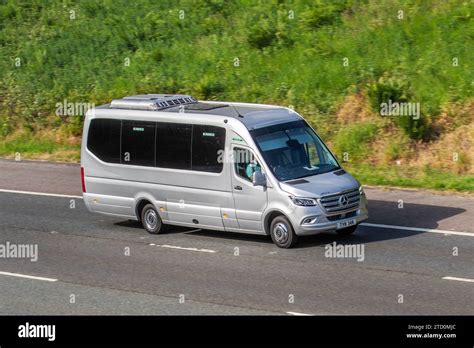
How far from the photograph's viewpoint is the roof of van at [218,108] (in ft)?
60.1

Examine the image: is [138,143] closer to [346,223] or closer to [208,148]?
[208,148]

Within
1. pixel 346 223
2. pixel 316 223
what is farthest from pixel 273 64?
pixel 316 223

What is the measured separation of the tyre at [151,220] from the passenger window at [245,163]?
2.30 metres

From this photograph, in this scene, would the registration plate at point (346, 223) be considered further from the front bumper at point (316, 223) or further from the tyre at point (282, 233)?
the tyre at point (282, 233)

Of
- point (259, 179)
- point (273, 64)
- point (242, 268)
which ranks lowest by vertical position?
point (242, 268)

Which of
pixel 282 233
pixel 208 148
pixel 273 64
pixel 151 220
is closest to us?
pixel 282 233

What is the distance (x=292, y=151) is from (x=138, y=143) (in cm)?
336

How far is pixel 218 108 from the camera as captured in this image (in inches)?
757

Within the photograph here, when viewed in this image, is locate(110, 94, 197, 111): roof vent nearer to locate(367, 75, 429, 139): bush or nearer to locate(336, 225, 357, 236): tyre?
locate(336, 225, 357, 236): tyre

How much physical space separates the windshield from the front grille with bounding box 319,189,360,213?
0.77m

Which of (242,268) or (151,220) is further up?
(151,220)

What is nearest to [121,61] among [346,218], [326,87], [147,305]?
[326,87]

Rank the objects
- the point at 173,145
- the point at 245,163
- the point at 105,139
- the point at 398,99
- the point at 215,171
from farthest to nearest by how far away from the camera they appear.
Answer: the point at 398,99 < the point at 105,139 < the point at 173,145 < the point at 215,171 < the point at 245,163

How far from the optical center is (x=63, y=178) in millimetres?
26266
